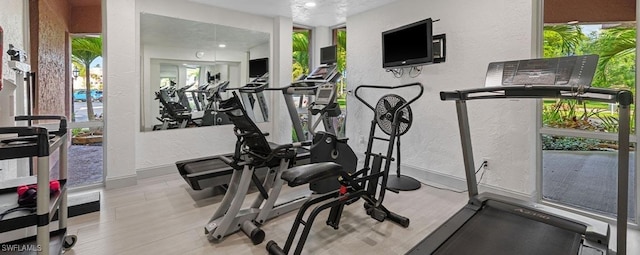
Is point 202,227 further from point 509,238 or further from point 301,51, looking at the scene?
point 301,51

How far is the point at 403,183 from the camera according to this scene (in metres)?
3.89

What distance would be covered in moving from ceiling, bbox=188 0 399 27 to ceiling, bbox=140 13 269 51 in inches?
13.9

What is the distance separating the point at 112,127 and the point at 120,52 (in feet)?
3.07

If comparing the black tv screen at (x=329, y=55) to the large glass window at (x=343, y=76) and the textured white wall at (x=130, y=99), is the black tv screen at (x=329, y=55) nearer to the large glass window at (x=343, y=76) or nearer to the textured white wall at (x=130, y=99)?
the large glass window at (x=343, y=76)

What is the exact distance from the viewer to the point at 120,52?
3.74 m

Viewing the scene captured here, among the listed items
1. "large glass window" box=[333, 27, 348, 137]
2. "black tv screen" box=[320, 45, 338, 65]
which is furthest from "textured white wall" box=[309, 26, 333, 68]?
"black tv screen" box=[320, 45, 338, 65]

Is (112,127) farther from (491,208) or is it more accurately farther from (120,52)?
(491,208)

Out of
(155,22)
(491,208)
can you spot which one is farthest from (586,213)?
(155,22)

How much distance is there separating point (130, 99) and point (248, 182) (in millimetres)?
2370

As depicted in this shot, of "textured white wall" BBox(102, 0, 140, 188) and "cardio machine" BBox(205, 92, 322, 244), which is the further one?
"textured white wall" BBox(102, 0, 140, 188)

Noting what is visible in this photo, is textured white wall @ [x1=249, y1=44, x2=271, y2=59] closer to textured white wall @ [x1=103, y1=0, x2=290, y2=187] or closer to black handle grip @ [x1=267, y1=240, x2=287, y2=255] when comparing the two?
textured white wall @ [x1=103, y1=0, x2=290, y2=187]

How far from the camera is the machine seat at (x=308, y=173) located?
76.7 inches

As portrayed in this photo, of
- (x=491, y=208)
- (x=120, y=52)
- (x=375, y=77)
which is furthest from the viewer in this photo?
(x=375, y=77)

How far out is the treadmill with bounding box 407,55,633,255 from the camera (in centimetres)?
161
